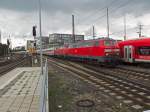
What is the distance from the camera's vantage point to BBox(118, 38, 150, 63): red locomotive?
24.2 metres

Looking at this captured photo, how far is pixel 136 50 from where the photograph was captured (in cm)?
2580

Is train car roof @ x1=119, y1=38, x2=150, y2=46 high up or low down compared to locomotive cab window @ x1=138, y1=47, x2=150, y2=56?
up

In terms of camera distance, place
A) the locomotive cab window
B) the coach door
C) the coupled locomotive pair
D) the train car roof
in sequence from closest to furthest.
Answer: the train car roof < the locomotive cab window < the coupled locomotive pair < the coach door

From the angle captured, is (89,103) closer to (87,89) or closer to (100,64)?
(87,89)

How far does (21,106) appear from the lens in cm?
957

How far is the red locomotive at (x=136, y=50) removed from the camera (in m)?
24.2

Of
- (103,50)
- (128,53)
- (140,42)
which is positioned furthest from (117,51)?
(140,42)

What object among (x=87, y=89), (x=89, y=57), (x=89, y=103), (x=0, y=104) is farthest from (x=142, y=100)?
(x=89, y=57)

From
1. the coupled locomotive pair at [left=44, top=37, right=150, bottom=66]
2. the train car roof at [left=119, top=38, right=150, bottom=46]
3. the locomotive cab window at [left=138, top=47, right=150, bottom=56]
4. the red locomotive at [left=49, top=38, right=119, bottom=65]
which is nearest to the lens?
the train car roof at [left=119, top=38, right=150, bottom=46]

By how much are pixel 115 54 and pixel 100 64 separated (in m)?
2.22

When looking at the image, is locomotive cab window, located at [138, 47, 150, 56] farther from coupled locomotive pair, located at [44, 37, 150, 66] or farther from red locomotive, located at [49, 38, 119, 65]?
red locomotive, located at [49, 38, 119, 65]

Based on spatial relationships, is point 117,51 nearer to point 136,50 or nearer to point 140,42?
point 136,50

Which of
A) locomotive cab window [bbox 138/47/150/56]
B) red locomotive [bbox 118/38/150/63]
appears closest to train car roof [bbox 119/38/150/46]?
red locomotive [bbox 118/38/150/63]

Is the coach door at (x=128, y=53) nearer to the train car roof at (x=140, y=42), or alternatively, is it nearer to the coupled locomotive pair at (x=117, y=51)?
the coupled locomotive pair at (x=117, y=51)
